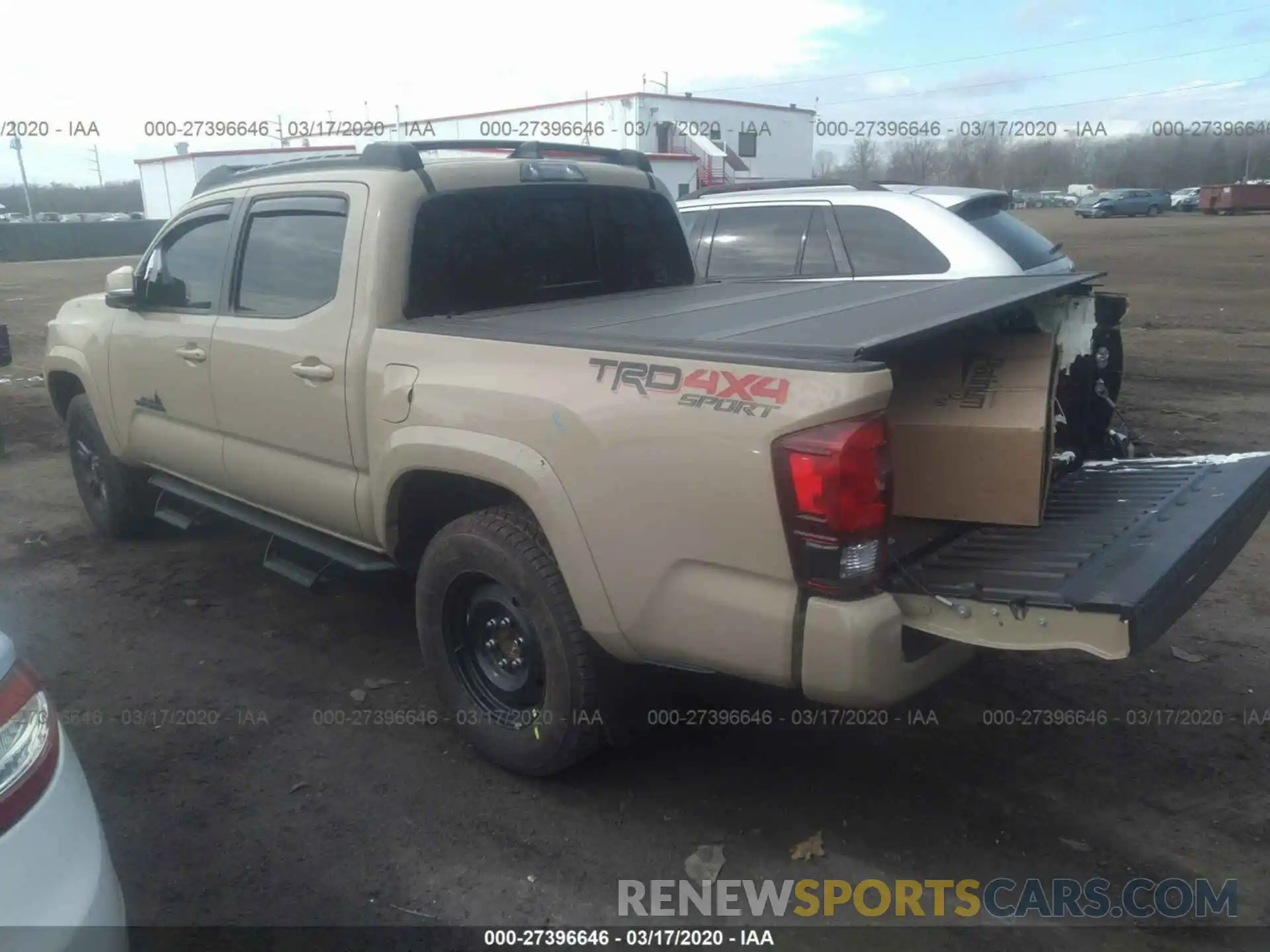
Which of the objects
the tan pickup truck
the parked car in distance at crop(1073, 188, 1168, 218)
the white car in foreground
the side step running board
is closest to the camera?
the white car in foreground

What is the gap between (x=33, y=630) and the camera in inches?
193

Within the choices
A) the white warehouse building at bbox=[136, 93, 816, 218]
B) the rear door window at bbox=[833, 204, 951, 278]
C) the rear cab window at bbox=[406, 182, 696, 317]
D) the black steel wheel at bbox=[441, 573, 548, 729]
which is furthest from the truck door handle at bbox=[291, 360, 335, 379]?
the white warehouse building at bbox=[136, 93, 816, 218]

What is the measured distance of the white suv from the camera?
20.0ft

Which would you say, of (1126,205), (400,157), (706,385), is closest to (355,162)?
(400,157)

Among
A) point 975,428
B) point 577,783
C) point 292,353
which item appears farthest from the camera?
point 292,353

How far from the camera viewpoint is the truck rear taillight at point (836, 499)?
97.5 inches

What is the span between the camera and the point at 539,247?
4258mm

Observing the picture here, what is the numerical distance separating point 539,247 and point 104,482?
10.9 feet

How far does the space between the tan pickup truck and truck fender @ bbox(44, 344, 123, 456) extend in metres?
0.20

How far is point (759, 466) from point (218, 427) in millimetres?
2978

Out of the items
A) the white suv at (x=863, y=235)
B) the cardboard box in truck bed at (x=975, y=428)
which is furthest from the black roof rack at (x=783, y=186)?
the cardboard box in truck bed at (x=975, y=428)

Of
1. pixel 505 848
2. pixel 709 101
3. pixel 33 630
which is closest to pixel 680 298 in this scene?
pixel 505 848

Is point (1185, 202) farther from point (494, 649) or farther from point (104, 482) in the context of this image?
point (494, 649)

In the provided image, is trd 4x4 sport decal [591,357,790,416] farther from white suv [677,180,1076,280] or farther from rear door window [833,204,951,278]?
rear door window [833,204,951,278]
